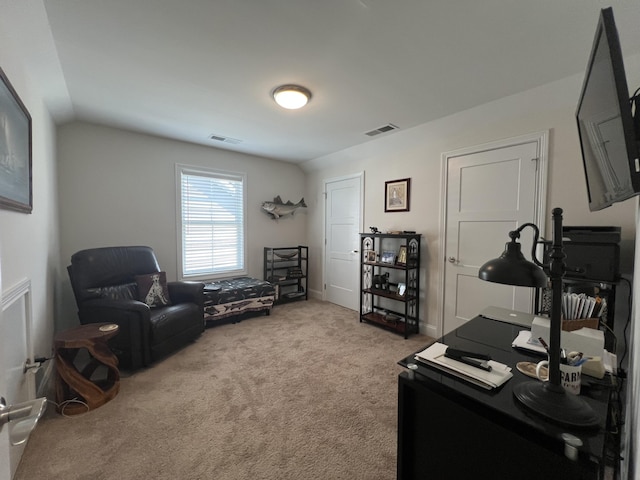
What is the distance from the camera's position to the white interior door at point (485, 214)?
2562 millimetres

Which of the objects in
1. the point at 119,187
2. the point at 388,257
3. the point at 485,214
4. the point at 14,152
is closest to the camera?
the point at 14,152

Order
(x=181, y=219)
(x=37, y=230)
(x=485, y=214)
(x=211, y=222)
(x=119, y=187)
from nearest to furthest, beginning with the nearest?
1. (x=37, y=230)
2. (x=485, y=214)
3. (x=119, y=187)
4. (x=181, y=219)
5. (x=211, y=222)

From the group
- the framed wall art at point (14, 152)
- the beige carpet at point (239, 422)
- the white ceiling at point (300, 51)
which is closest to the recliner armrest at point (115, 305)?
the beige carpet at point (239, 422)

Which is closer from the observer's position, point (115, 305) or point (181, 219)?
point (115, 305)

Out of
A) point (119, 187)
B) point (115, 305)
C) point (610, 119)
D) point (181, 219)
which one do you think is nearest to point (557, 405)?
point (610, 119)

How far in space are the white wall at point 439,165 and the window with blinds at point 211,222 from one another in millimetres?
1367

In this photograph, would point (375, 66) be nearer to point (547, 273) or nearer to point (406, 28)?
point (406, 28)

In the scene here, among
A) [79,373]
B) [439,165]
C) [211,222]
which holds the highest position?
[439,165]

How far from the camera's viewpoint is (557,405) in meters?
0.85

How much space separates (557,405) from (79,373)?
9.15 feet

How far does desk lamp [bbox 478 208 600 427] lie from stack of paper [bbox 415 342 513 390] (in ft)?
0.26

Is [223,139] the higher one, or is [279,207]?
[223,139]

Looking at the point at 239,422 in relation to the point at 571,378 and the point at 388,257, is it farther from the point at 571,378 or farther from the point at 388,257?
the point at 388,257

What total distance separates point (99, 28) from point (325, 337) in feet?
10.7
